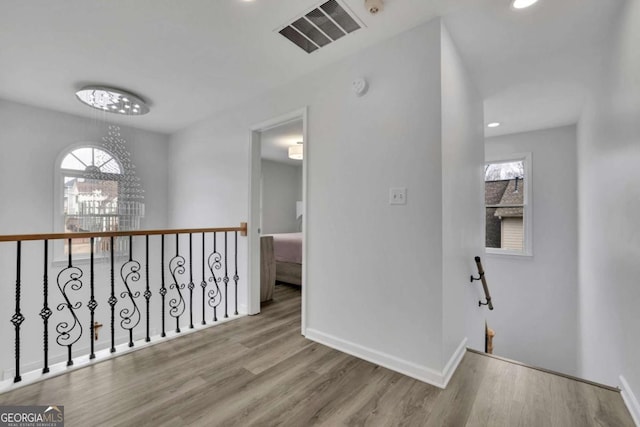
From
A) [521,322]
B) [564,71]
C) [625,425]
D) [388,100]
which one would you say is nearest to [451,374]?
[625,425]

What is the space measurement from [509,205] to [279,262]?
3755mm

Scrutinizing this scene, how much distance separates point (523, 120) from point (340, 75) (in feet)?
9.27

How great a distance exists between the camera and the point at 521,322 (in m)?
4.10

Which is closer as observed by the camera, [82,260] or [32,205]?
[32,205]

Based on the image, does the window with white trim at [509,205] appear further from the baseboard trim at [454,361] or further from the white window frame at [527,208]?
the baseboard trim at [454,361]

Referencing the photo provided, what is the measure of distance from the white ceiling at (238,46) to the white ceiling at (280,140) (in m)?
0.98

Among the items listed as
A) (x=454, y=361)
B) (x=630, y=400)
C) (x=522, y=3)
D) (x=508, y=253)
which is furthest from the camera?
(x=508, y=253)

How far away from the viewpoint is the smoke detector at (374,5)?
1.72 metres

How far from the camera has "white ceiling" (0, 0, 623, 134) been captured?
1.81m

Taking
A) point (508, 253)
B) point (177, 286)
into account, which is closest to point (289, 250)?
point (177, 286)

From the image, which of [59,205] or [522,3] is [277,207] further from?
[522,3]

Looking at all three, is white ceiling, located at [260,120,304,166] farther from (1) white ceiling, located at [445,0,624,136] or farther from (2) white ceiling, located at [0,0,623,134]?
(1) white ceiling, located at [445,0,624,136]

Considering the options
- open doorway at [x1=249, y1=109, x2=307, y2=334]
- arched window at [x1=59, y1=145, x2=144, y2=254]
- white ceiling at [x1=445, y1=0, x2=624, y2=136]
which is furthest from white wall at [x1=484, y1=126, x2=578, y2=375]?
arched window at [x1=59, y1=145, x2=144, y2=254]

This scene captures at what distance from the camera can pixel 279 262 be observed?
4637 mm
